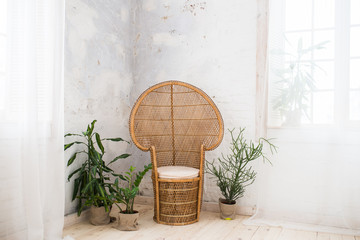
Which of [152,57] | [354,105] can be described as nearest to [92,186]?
[152,57]

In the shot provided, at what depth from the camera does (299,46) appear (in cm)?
268

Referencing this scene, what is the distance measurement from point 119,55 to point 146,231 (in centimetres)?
169

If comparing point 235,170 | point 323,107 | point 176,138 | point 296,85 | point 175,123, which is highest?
point 296,85

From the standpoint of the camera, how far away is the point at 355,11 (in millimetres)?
2504

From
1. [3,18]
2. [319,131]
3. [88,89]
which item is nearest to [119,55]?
[88,89]

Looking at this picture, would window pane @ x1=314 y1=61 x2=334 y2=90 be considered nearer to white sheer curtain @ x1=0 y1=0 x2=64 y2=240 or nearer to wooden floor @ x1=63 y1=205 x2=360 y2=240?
wooden floor @ x1=63 y1=205 x2=360 y2=240

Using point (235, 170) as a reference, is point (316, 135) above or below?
above

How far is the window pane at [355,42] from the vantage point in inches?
97.6

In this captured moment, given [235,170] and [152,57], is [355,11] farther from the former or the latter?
[152,57]

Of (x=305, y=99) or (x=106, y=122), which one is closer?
(x=305, y=99)

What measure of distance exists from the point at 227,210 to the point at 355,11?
182cm

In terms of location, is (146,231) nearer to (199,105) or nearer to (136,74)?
(199,105)

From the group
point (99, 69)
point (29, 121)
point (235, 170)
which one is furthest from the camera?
point (99, 69)

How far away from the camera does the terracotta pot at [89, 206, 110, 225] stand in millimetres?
2582
